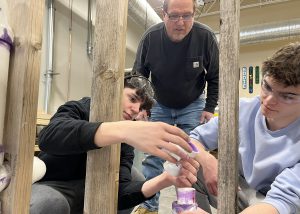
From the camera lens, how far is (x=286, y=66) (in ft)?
3.12

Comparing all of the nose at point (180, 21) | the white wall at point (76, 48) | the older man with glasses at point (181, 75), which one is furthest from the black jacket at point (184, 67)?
the white wall at point (76, 48)

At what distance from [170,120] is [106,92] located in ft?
3.99

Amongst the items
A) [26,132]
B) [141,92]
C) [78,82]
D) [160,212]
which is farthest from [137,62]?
[78,82]

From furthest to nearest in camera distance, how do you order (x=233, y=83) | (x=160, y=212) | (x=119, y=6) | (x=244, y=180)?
1. (x=160, y=212)
2. (x=244, y=180)
3. (x=119, y=6)
4. (x=233, y=83)

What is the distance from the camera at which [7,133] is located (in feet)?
2.10

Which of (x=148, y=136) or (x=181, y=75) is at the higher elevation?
(x=181, y=75)

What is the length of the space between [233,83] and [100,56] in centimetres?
32

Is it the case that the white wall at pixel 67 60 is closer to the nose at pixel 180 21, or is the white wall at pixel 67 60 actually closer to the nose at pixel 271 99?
the nose at pixel 180 21

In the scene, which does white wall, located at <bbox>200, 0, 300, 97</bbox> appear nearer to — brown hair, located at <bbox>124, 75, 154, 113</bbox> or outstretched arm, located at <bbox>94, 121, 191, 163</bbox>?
brown hair, located at <bbox>124, 75, 154, 113</bbox>

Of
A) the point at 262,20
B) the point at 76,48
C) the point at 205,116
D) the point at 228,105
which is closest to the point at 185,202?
the point at 228,105

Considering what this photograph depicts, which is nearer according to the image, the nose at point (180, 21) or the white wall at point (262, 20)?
the nose at point (180, 21)

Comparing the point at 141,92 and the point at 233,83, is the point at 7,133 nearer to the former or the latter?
the point at 233,83

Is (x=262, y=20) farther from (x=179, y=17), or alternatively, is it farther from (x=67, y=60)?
(x=179, y=17)

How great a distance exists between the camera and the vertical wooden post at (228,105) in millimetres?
606
